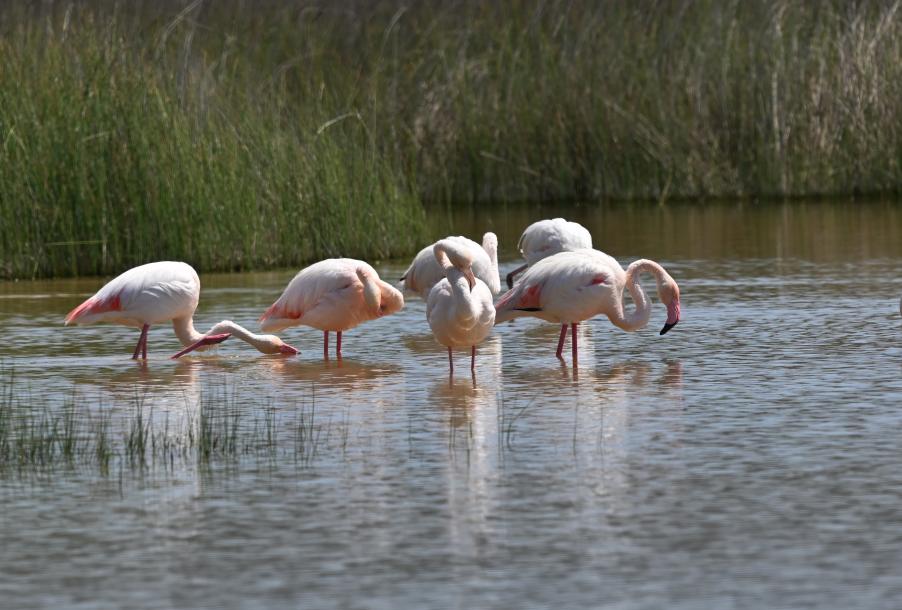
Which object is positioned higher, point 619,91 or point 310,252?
point 619,91

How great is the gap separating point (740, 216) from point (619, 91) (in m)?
2.47

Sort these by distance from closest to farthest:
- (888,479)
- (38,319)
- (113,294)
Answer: (888,479) → (113,294) → (38,319)

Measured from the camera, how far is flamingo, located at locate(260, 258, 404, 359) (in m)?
9.29

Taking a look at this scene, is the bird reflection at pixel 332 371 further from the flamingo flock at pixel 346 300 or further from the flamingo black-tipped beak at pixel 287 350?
the flamingo flock at pixel 346 300

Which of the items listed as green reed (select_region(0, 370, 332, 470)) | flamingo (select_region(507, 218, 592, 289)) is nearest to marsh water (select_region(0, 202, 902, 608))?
green reed (select_region(0, 370, 332, 470))

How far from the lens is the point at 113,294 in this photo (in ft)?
30.3

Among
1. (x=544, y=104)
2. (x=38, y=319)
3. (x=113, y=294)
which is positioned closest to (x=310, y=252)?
(x=38, y=319)

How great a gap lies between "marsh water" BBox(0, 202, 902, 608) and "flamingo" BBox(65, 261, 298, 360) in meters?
0.16

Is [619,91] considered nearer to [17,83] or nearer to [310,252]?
[310,252]

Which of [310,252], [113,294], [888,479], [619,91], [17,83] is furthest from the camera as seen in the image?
[619,91]

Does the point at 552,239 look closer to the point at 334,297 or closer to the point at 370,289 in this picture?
the point at 370,289

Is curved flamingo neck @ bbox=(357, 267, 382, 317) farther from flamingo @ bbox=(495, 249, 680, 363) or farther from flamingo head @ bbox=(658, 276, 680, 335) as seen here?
flamingo head @ bbox=(658, 276, 680, 335)

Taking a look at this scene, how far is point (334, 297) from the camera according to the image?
30.5 feet

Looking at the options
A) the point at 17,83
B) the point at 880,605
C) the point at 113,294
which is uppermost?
the point at 17,83
